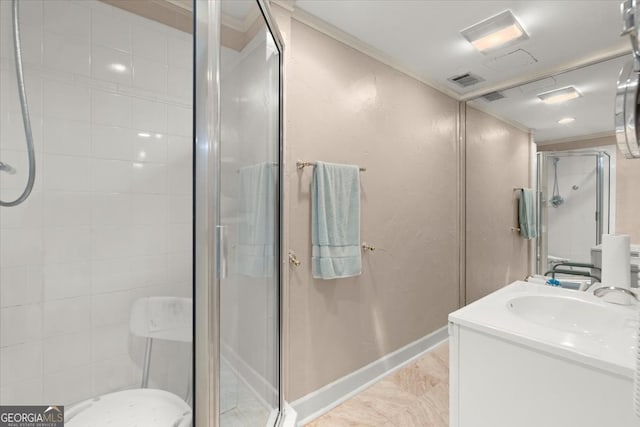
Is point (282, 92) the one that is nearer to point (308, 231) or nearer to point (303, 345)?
point (308, 231)

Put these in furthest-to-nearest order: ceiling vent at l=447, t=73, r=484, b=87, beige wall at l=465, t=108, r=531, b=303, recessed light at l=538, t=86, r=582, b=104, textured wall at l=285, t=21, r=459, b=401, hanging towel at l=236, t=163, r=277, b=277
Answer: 1. ceiling vent at l=447, t=73, r=484, b=87
2. beige wall at l=465, t=108, r=531, b=303
3. recessed light at l=538, t=86, r=582, b=104
4. textured wall at l=285, t=21, r=459, b=401
5. hanging towel at l=236, t=163, r=277, b=277

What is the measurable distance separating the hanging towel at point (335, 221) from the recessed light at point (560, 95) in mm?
1406

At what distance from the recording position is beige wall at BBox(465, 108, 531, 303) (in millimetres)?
1932

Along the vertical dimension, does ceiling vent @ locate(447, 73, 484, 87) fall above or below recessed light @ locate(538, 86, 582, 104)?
above

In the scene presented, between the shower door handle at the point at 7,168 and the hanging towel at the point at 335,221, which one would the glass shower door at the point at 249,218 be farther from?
the shower door handle at the point at 7,168

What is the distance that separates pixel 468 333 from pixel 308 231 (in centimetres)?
88

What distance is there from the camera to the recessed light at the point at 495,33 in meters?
1.56

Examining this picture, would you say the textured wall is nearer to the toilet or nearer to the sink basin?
the toilet

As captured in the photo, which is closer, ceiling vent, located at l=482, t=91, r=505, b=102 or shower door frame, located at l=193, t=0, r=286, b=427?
shower door frame, located at l=193, t=0, r=286, b=427

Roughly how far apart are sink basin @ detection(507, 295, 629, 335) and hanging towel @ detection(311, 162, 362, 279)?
79cm

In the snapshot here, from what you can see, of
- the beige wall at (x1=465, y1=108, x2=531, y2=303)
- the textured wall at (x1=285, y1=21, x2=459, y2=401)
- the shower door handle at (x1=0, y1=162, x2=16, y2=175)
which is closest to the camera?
the shower door handle at (x1=0, y1=162, x2=16, y2=175)

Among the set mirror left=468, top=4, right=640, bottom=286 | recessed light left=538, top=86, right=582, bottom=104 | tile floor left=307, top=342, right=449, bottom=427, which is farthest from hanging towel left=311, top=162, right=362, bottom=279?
recessed light left=538, top=86, right=582, bottom=104

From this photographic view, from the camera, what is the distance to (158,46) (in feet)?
4.61

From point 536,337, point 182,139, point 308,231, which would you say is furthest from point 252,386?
point 182,139
